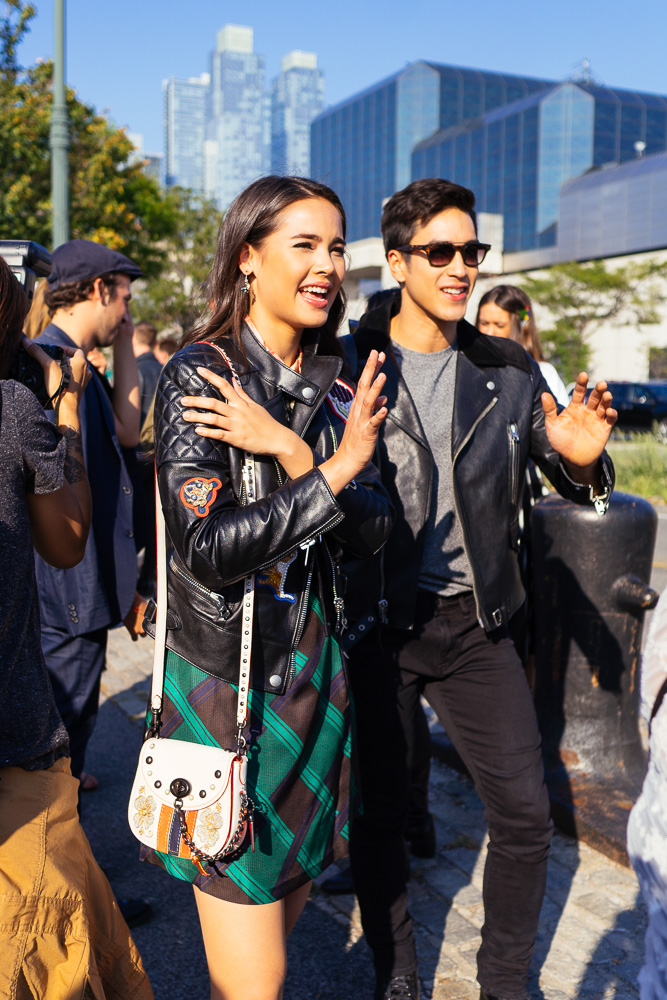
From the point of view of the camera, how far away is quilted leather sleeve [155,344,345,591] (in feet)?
6.12

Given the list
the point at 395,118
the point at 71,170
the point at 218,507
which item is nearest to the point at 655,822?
the point at 218,507

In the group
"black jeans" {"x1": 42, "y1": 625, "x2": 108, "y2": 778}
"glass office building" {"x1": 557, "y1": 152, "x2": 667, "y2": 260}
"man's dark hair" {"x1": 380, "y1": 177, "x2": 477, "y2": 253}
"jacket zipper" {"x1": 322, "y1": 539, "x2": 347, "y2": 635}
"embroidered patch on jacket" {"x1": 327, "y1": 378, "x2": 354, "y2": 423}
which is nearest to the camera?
"jacket zipper" {"x1": 322, "y1": 539, "x2": 347, "y2": 635}

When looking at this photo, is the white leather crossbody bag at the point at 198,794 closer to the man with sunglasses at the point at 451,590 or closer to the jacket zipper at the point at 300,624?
the jacket zipper at the point at 300,624

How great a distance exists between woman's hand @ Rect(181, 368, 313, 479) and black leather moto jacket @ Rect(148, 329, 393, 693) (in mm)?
39

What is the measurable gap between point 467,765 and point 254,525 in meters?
1.29

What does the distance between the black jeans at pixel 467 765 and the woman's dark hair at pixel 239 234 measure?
1035mm

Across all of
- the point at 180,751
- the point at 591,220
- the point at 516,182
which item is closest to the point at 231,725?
the point at 180,751

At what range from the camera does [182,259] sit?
98.6ft

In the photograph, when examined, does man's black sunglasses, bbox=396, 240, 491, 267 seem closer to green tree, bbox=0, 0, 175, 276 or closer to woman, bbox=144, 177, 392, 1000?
woman, bbox=144, 177, 392, 1000

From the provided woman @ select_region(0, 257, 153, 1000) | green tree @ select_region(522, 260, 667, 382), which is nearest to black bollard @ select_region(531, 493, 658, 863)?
woman @ select_region(0, 257, 153, 1000)

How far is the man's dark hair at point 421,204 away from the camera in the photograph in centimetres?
295

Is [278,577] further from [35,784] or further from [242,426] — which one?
[35,784]

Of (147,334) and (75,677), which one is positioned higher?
(147,334)

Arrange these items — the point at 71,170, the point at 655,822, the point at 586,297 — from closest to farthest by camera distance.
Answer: the point at 655,822 → the point at 71,170 → the point at 586,297
